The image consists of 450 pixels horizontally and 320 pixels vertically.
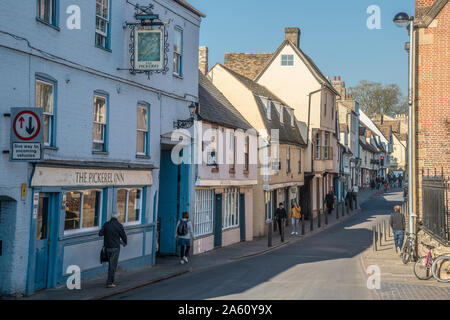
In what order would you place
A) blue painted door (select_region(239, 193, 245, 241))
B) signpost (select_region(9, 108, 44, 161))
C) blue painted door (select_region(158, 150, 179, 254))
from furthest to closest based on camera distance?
blue painted door (select_region(239, 193, 245, 241)) < blue painted door (select_region(158, 150, 179, 254)) < signpost (select_region(9, 108, 44, 161))

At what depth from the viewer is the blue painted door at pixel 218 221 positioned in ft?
77.3

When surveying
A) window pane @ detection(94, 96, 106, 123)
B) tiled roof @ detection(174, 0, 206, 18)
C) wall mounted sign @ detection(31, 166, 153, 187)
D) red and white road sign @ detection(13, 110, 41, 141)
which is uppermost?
tiled roof @ detection(174, 0, 206, 18)

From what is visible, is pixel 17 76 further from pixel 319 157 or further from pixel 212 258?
pixel 319 157

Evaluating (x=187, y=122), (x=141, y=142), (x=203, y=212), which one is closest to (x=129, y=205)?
(x=141, y=142)

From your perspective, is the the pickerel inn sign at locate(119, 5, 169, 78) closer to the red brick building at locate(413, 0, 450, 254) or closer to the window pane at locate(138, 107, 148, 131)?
the window pane at locate(138, 107, 148, 131)

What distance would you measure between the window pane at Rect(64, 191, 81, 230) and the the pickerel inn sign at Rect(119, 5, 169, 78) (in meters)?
4.17

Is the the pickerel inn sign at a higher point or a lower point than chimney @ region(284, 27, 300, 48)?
lower

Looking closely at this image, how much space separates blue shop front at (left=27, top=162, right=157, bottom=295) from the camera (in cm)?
1264

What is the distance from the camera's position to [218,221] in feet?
77.8

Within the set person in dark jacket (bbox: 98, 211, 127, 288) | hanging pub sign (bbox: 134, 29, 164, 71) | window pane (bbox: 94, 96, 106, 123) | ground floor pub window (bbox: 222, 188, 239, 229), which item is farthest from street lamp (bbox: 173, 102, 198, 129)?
person in dark jacket (bbox: 98, 211, 127, 288)

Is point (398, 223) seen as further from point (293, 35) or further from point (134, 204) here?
point (293, 35)

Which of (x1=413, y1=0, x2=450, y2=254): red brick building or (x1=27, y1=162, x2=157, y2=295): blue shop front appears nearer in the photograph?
(x1=27, y1=162, x2=157, y2=295): blue shop front

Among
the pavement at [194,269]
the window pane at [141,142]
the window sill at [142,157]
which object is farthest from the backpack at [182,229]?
the window pane at [141,142]
